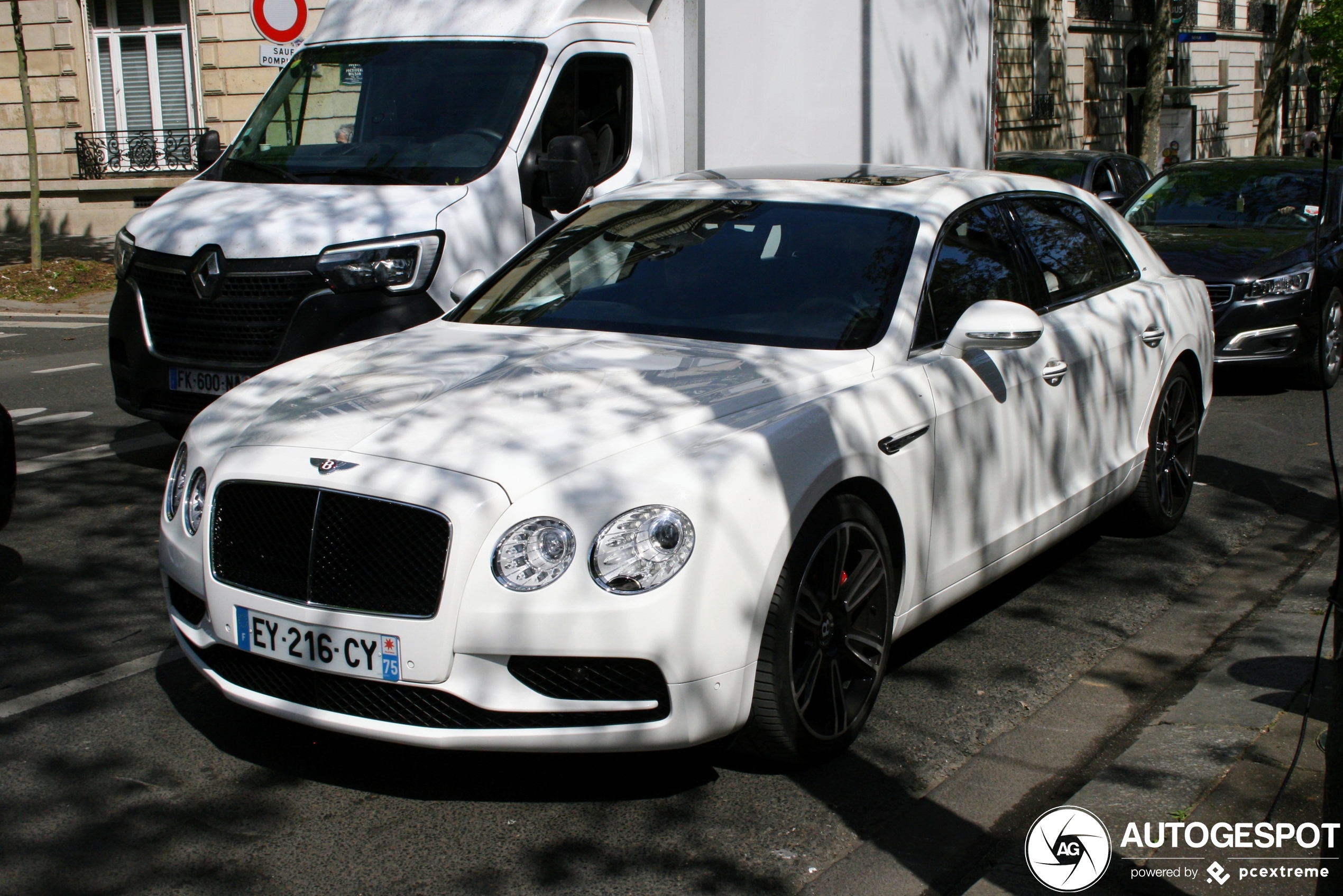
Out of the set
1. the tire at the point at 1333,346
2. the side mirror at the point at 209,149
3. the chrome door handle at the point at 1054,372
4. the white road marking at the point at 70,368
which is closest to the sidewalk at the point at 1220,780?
the chrome door handle at the point at 1054,372

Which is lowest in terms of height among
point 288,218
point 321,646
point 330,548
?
point 321,646

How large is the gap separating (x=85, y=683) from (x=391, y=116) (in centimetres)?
427

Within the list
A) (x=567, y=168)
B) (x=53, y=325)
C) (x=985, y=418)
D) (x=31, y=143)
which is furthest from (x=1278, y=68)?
(x=985, y=418)

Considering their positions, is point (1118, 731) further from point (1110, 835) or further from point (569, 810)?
point (569, 810)

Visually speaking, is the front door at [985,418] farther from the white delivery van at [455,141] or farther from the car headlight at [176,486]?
the white delivery van at [455,141]

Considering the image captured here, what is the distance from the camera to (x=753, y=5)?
827 centimetres

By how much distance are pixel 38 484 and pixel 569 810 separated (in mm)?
4598

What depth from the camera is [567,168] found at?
7.43m

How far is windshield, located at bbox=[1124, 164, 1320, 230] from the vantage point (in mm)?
11008

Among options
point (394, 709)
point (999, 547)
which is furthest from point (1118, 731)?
point (394, 709)

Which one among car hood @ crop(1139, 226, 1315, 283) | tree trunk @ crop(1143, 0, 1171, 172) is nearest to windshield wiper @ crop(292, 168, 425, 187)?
car hood @ crop(1139, 226, 1315, 283)

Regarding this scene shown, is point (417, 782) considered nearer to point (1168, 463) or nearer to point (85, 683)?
point (85, 683)

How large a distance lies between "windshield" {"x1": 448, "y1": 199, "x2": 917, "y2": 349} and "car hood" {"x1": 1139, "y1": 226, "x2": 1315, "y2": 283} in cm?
588

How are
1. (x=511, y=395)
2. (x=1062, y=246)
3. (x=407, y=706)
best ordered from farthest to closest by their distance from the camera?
1. (x=1062, y=246)
2. (x=511, y=395)
3. (x=407, y=706)
